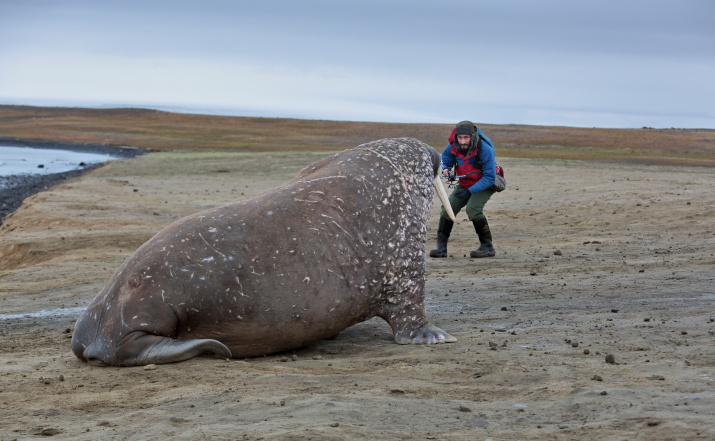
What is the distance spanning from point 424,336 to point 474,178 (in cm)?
513

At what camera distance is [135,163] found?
33812 mm

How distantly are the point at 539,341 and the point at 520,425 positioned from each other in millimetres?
2131

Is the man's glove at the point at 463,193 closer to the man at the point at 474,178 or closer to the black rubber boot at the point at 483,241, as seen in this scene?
the man at the point at 474,178

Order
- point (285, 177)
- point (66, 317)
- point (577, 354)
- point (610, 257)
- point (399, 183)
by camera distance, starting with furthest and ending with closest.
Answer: point (285, 177) < point (610, 257) < point (66, 317) < point (399, 183) < point (577, 354)

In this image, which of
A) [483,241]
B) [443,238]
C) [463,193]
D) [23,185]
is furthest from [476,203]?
[23,185]

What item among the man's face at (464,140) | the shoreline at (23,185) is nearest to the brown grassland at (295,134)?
the shoreline at (23,185)

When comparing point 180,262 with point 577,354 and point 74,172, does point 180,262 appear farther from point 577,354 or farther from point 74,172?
point 74,172

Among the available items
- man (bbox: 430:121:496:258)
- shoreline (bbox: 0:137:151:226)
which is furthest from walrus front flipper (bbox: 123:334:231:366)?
shoreline (bbox: 0:137:151:226)

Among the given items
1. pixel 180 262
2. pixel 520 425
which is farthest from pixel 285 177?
pixel 520 425

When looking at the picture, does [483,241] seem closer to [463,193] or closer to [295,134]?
[463,193]

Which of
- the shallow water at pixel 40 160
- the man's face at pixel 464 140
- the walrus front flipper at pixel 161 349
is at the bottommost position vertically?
the shallow water at pixel 40 160

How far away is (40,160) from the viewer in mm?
42656

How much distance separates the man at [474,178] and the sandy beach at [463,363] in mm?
319

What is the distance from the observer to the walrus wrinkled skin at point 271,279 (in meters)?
5.73
